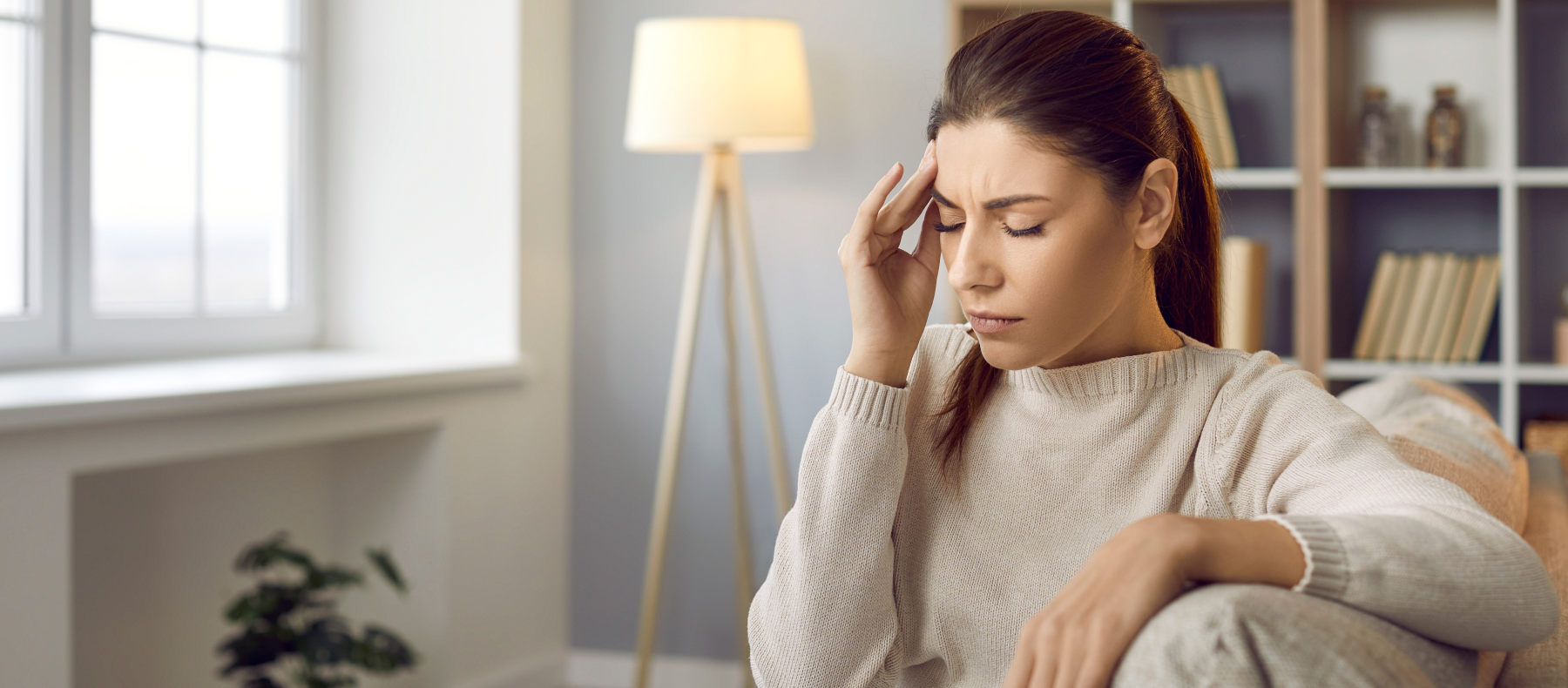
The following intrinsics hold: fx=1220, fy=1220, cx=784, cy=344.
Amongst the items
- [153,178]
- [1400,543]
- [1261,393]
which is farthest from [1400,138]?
[153,178]

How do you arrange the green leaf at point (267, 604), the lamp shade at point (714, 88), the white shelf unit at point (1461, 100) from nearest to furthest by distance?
the green leaf at point (267, 604), the lamp shade at point (714, 88), the white shelf unit at point (1461, 100)

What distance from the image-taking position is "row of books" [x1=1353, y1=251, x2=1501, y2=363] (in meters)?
2.63

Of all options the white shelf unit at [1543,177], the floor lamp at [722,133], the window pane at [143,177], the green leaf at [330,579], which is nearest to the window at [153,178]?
the window pane at [143,177]

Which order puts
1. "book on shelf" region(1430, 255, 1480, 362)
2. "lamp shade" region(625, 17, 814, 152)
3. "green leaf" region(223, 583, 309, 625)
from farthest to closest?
1. "book on shelf" region(1430, 255, 1480, 362)
2. "lamp shade" region(625, 17, 814, 152)
3. "green leaf" region(223, 583, 309, 625)

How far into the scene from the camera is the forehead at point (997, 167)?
92 centimetres

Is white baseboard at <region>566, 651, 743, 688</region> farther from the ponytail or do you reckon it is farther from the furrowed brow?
the furrowed brow

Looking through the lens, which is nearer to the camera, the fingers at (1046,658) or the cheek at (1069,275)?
the fingers at (1046,658)

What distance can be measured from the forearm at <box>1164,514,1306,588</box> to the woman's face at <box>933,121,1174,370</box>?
0.23 metres

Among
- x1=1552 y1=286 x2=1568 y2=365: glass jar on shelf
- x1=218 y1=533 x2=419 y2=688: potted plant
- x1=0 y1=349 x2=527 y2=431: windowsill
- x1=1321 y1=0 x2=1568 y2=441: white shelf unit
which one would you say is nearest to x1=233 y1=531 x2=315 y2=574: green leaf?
x1=218 y1=533 x2=419 y2=688: potted plant

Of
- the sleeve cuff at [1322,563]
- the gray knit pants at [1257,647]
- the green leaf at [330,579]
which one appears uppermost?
the sleeve cuff at [1322,563]

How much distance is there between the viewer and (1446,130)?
8.82ft

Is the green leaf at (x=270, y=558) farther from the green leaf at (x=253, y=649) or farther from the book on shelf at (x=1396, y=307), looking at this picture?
the book on shelf at (x=1396, y=307)

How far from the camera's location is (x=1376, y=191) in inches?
114

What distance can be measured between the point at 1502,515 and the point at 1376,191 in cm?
186
